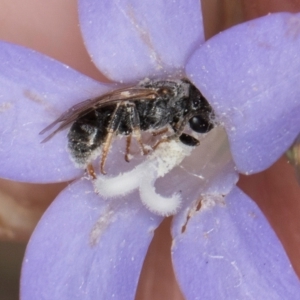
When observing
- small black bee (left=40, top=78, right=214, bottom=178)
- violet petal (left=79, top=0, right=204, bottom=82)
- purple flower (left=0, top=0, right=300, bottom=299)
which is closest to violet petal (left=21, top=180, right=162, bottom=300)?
purple flower (left=0, top=0, right=300, bottom=299)

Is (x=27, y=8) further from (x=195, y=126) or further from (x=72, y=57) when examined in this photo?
(x=195, y=126)

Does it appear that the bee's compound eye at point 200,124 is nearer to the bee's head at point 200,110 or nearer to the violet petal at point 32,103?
the bee's head at point 200,110

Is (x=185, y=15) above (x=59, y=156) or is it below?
above

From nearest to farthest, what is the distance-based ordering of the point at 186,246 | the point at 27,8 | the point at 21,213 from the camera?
1. the point at 186,246
2. the point at 27,8
3. the point at 21,213

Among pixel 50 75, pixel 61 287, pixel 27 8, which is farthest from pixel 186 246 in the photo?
pixel 27 8

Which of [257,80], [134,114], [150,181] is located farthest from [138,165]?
[257,80]

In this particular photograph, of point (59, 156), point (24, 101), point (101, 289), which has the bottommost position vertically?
point (101, 289)

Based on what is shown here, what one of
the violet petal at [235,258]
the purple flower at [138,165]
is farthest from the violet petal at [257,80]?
the violet petal at [235,258]
